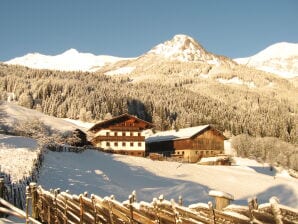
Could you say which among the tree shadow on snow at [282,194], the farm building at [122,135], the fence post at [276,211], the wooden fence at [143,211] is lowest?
the tree shadow on snow at [282,194]

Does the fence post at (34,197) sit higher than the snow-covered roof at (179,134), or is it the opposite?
the snow-covered roof at (179,134)

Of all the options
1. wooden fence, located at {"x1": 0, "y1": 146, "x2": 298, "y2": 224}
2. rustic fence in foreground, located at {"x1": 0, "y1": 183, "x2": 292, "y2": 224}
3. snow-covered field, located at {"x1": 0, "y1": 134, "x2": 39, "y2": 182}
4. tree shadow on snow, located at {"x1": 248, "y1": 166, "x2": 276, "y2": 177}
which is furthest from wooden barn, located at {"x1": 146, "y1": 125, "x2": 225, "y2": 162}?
rustic fence in foreground, located at {"x1": 0, "y1": 183, "x2": 292, "y2": 224}

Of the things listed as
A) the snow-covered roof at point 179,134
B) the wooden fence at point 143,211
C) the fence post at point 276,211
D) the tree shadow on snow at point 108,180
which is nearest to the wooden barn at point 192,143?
the snow-covered roof at point 179,134

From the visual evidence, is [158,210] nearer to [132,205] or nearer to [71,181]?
[132,205]

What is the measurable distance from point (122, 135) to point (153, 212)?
71.5 metres

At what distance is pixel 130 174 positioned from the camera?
1897 inches

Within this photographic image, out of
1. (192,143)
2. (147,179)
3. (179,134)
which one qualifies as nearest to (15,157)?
(147,179)

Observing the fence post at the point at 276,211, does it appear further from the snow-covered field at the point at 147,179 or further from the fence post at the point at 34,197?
the snow-covered field at the point at 147,179

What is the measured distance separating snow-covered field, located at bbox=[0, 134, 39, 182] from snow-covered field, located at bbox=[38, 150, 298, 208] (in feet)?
5.46

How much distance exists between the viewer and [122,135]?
257ft

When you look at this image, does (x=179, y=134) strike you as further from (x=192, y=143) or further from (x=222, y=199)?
(x=222, y=199)

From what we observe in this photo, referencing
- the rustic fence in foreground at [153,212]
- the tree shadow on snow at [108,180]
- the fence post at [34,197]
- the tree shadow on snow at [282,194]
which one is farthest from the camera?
the tree shadow on snow at [282,194]

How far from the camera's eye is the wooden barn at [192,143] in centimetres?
8231

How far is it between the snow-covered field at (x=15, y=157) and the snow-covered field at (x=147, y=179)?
1.66 m
